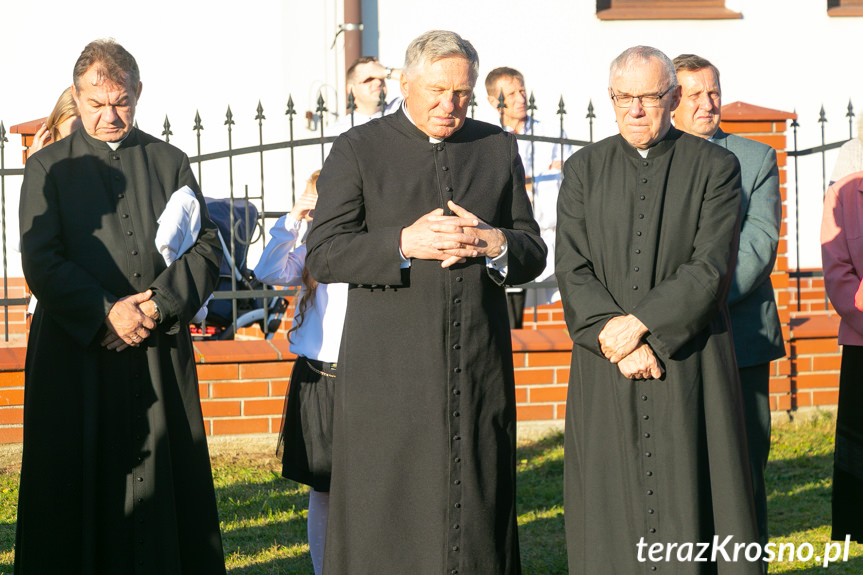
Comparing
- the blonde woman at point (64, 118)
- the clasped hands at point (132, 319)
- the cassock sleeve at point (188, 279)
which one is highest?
the blonde woman at point (64, 118)

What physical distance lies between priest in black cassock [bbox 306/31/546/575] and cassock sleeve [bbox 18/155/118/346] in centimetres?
80

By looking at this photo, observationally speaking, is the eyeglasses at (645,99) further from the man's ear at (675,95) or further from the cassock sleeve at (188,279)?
the cassock sleeve at (188,279)

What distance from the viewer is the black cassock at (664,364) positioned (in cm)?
368

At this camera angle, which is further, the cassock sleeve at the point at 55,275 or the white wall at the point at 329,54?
the white wall at the point at 329,54

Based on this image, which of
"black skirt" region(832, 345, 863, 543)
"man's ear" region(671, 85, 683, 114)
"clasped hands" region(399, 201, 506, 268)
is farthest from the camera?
"black skirt" region(832, 345, 863, 543)

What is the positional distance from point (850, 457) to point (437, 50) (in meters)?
2.65

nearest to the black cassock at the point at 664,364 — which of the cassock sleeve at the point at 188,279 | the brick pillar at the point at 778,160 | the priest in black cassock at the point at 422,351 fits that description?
the priest in black cassock at the point at 422,351

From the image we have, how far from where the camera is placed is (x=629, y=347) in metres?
3.68

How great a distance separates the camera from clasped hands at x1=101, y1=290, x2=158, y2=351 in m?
3.96

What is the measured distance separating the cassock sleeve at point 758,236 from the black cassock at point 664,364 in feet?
1.57

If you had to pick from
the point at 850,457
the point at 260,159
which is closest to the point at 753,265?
the point at 850,457

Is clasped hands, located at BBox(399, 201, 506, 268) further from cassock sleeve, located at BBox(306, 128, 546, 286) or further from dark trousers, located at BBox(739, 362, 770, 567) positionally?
dark trousers, located at BBox(739, 362, 770, 567)

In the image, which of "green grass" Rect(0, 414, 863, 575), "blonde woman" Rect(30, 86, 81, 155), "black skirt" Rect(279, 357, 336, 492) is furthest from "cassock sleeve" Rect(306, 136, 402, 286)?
"green grass" Rect(0, 414, 863, 575)

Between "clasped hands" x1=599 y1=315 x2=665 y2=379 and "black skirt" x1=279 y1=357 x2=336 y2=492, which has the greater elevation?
"clasped hands" x1=599 y1=315 x2=665 y2=379
